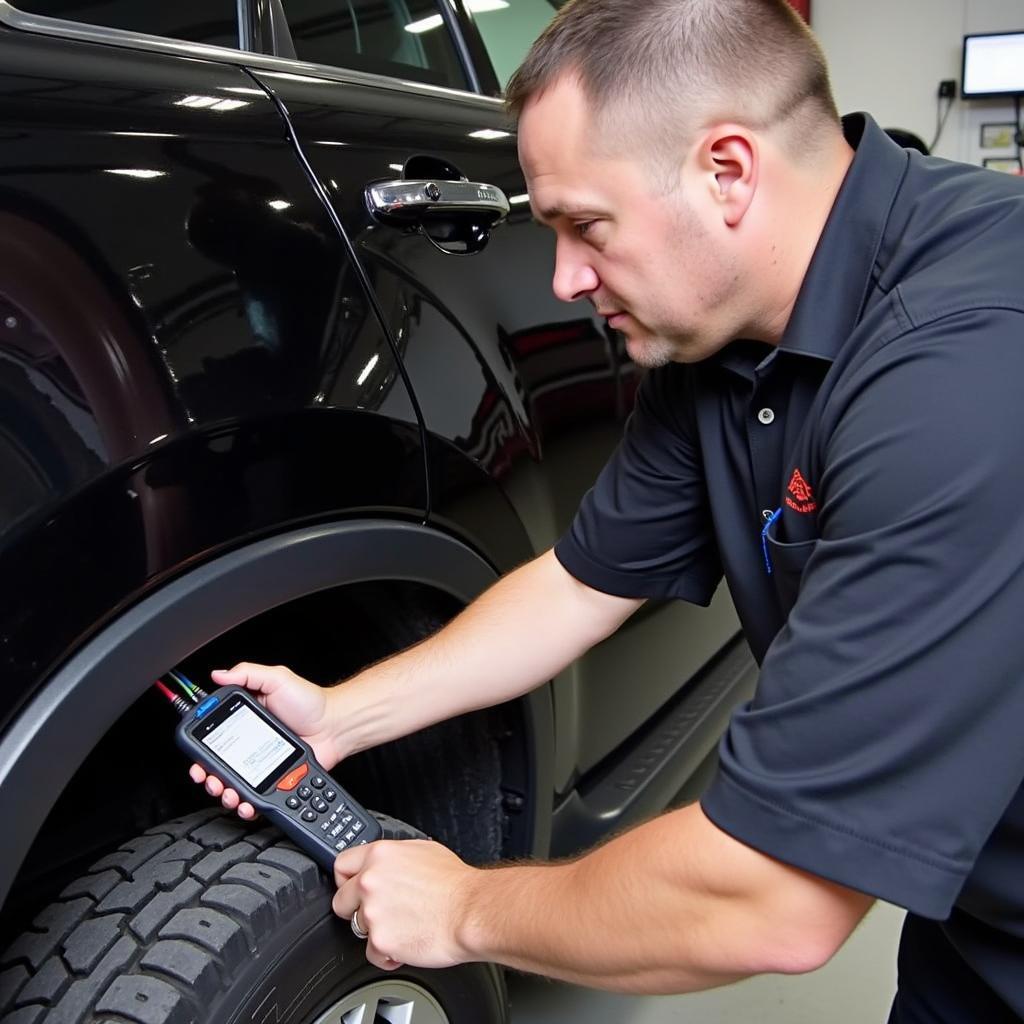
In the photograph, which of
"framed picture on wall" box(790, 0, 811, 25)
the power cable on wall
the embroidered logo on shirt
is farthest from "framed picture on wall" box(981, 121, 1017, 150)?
the embroidered logo on shirt

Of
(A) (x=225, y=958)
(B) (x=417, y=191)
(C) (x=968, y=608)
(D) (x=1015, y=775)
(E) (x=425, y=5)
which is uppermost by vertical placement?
(E) (x=425, y=5)

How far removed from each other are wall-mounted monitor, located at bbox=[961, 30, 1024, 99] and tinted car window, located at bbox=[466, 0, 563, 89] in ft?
15.8

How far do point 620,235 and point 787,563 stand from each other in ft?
0.98

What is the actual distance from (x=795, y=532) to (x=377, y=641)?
18.2 inches

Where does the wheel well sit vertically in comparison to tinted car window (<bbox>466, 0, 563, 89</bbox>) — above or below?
below

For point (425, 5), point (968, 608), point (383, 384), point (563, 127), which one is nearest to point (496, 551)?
point (383, 384)

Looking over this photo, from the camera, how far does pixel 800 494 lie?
0.92 meters

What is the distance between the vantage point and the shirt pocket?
93 centimetres

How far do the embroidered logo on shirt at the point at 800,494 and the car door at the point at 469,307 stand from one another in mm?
313

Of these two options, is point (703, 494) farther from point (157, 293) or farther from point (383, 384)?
point (157, 293)

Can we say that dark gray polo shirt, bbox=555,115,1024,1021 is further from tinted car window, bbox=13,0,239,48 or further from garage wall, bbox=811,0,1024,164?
garage wall, bbox=811,0,1024,164

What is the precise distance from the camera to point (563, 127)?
92 centimetres

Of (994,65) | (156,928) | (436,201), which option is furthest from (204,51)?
(994,65)

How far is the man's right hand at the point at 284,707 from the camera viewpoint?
3.25 feet
